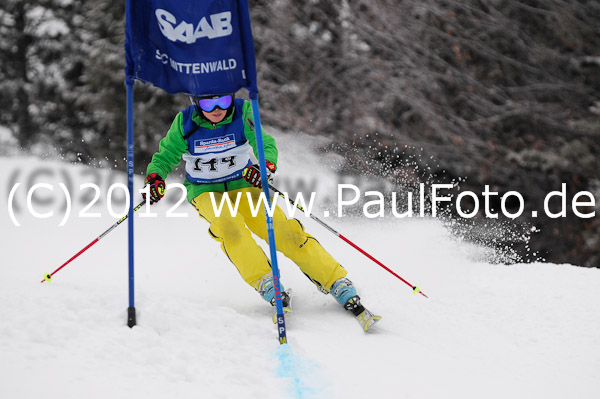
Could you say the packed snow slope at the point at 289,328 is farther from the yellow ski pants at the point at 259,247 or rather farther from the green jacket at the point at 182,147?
the green jacket at the point at 182,147

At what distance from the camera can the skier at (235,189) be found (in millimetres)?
4219

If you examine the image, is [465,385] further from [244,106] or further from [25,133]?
[25,133]

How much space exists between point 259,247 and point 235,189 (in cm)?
56

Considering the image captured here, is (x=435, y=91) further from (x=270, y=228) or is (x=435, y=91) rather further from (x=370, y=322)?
(x=270, y=228)

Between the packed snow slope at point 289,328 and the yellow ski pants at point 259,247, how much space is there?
0.31 meters

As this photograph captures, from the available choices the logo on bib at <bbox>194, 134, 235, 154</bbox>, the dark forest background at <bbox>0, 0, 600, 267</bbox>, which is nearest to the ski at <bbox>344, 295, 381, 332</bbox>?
the logo on bib at <bbox>194, 134, 235, 154</bbox>

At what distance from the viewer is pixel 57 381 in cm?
257

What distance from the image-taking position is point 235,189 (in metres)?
4.59

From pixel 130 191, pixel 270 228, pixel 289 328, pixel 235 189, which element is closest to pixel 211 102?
pixel 235 189

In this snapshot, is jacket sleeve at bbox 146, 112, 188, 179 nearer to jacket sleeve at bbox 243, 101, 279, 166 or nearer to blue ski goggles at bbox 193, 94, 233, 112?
blue ski goggles at bbox 193, 94, 233, 112

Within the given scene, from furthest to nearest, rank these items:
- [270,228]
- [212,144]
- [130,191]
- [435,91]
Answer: [435,91] → [212,144] → [270,228] → [130,191]

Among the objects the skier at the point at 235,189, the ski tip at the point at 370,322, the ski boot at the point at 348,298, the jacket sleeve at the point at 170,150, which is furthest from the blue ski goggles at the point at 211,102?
the ski tip at the point at 370,322

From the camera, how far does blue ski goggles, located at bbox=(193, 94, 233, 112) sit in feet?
14.0

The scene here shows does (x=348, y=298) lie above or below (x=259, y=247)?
below
